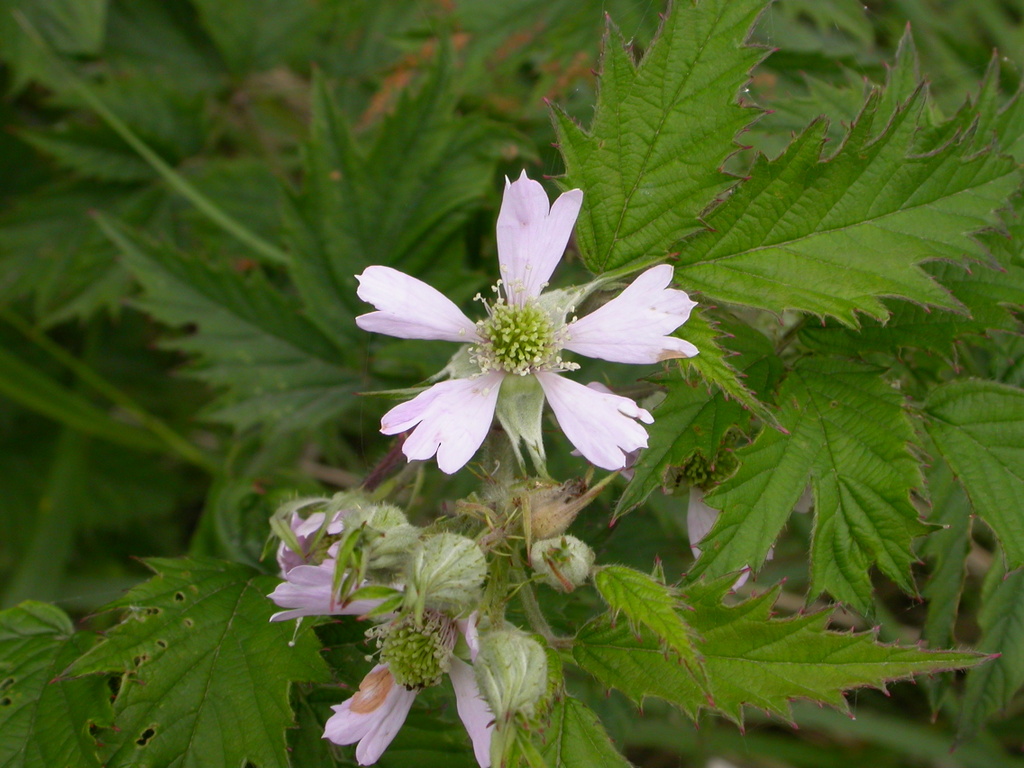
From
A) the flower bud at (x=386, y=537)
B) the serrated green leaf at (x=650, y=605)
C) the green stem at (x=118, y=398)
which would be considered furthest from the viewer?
the green stem at (x=118, y=398)

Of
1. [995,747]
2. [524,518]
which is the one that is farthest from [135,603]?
[995,747]

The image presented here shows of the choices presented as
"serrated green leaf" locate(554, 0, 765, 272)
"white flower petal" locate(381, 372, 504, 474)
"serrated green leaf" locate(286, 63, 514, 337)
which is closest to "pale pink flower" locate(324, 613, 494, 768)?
"white flower petal" locate(381, 372, 504, 474)

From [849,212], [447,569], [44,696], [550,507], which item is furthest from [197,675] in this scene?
[849,212]

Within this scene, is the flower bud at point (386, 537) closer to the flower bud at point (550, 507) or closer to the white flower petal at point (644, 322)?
the flower bud at point (550, 507)

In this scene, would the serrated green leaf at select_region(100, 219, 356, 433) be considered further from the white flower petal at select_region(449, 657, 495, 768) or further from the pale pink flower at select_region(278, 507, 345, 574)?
the white flower petal at select_region(449, 657, 495, 768)

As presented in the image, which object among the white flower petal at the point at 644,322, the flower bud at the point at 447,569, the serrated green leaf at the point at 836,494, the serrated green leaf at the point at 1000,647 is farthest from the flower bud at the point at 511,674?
the serrated green leaf at the point at 1000,647
